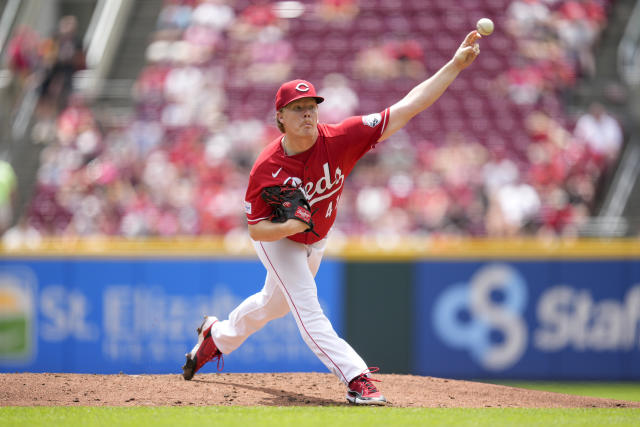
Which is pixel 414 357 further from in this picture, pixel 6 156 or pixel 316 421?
pixel 6 156

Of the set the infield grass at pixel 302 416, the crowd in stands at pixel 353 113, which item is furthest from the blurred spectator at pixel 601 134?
the infield grass at pixel 302 416

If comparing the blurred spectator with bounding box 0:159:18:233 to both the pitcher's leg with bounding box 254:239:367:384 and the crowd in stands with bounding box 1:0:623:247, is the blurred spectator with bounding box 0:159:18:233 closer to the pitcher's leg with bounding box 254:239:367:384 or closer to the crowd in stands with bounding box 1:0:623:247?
the crowd in stands with bounding box 1:0:623:247

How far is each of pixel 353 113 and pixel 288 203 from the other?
8535 mm

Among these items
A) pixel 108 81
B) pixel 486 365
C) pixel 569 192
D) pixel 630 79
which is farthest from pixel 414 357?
pixel 108 81

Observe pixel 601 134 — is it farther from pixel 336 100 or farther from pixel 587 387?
pixel 587 387

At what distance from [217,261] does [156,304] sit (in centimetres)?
82

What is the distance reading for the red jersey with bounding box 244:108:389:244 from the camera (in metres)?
5.50

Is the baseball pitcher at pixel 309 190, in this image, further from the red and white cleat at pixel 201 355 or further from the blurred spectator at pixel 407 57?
the blurred spectator at pixel 407 57

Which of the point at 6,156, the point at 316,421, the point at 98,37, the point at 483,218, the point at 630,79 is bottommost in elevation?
the point at 316,421

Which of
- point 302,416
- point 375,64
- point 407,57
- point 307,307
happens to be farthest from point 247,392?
point 407,57

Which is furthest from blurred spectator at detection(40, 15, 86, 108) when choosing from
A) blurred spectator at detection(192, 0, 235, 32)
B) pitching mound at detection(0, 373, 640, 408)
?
pitching mound at detection(0, 373, 640, 408)

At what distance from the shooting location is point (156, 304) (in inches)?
395

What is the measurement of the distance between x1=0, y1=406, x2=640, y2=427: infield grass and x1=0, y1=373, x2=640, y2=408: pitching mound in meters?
0.28

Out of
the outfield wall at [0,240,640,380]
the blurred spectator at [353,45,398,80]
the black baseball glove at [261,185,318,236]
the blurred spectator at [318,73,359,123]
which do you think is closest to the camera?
the black baseball glove at [261,185,318,236]
